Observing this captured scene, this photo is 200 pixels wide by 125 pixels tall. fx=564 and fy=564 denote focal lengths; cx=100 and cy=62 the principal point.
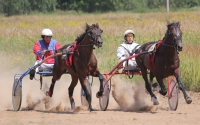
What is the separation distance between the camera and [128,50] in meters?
12.0

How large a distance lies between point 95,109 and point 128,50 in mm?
1439

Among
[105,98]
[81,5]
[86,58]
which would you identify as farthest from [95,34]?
[81,5]

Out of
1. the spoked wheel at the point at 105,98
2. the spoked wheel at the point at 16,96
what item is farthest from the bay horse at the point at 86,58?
the spoked wheel at the point at 16,96

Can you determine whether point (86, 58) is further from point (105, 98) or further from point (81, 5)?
point (81, 5)

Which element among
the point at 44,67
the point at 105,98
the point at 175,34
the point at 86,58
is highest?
the point at 175,34

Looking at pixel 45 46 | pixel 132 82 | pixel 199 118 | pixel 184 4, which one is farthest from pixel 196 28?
pixel 184 4

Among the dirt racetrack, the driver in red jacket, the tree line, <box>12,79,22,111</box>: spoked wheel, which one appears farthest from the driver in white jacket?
the tree line

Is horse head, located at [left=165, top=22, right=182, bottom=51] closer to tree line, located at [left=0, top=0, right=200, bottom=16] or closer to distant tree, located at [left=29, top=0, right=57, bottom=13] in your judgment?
tree line, located at [left=0, top=0, right=200, bottom=16]

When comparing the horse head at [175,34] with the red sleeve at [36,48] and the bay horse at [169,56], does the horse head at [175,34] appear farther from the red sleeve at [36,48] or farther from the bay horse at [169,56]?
the red sleeve at [36,48]

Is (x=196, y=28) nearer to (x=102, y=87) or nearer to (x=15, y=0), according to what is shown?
(x=102, y=87)

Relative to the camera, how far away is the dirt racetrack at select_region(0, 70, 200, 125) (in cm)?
902

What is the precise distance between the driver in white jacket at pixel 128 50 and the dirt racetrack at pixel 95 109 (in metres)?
0.82

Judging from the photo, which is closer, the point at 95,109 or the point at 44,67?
the point at 44,67

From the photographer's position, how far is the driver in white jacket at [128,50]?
1175cm
